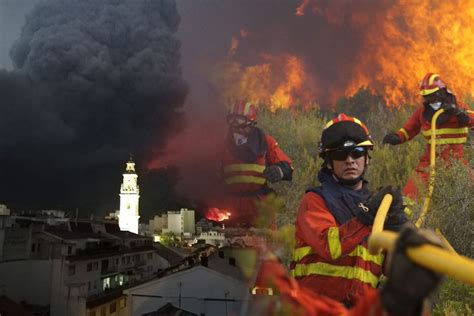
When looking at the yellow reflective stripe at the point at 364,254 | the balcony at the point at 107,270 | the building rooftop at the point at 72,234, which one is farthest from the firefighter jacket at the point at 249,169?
the balcony at the point at 107,270

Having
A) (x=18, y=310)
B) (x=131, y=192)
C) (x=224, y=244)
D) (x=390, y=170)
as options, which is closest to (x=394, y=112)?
(x=390, y=170)

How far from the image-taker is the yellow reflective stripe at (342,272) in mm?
1969

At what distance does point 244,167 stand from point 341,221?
1756 millimetres

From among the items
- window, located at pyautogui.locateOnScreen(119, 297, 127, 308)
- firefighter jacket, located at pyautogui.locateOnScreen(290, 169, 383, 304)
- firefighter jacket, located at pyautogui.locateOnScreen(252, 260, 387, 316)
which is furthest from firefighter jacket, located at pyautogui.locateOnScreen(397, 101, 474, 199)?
window, located at pyautogui.locateOnScreen(119, 297, 127, 308)

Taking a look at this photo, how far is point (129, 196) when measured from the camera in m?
6.45

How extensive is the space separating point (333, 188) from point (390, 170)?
295cm

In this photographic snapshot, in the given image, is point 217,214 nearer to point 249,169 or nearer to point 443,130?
point 249,169

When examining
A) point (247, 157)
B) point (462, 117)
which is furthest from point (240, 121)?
point (462, 117)

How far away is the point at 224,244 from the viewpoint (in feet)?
18.6

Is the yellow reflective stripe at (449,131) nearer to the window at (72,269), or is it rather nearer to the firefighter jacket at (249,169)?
the firefighter jacket at (249,169)

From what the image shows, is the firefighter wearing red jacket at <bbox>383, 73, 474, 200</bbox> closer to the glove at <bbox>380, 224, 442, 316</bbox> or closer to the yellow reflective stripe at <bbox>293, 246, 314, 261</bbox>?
the yellow reflective stripe at <bbox>293, 246, 314, 261</bbox>

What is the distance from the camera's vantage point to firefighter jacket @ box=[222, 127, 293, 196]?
3.51 metres

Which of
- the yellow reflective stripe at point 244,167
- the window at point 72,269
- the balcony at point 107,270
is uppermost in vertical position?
the yellow reflective stripe at point 244,167

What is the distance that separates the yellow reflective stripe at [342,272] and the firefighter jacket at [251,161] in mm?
1370
